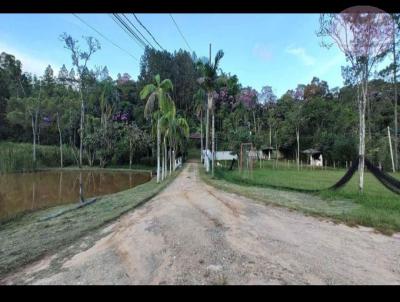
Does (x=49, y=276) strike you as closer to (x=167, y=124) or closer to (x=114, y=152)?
(x=167, y=124)

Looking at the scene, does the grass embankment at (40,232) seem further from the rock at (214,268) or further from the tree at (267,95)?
the tree at (267,95)

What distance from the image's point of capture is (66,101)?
113ft

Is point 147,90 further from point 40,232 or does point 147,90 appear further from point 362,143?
point 362,143

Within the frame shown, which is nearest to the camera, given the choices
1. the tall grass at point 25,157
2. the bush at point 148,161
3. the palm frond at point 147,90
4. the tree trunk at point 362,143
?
the tree trunk at point 362,143

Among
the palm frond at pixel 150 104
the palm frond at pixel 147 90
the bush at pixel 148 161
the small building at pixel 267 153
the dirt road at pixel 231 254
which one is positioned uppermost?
the palm frond at pixel 147 90

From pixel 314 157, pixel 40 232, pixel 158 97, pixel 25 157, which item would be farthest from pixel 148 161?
pixel 40 232

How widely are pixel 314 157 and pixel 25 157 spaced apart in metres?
29.7

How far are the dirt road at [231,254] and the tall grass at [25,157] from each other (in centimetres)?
2202

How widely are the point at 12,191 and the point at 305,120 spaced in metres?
28.9

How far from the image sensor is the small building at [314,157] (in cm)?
3203

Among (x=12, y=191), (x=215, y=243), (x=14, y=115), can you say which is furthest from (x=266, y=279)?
(x=14, y=115)

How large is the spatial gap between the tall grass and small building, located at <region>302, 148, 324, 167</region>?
2643 cm

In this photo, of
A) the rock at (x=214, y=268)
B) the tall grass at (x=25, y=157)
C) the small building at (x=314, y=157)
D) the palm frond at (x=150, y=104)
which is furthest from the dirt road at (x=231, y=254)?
the small building at (x=314, y=157)

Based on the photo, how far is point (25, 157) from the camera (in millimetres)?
26781
